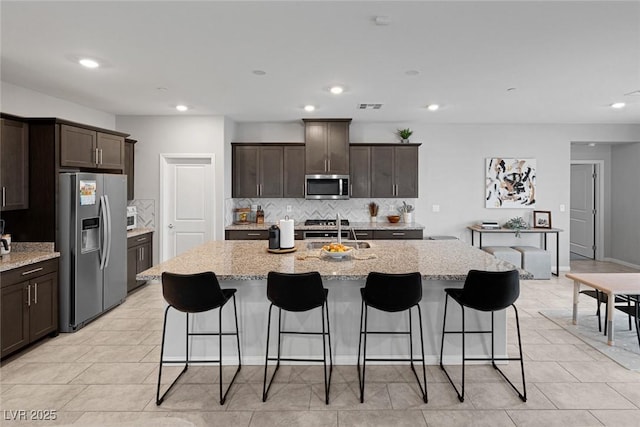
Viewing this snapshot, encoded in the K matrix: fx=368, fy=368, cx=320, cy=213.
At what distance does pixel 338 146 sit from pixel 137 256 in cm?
346

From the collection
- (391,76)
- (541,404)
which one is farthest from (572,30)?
(541,404)

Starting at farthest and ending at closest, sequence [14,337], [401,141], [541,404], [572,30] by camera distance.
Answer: [401,141], [14,337], [572,30], [541,404]

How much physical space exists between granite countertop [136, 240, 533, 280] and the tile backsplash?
2687 millimetres

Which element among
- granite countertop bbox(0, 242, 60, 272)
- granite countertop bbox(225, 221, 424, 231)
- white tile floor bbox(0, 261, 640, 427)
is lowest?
white tile floor bbox(0, 261, 640, 427)

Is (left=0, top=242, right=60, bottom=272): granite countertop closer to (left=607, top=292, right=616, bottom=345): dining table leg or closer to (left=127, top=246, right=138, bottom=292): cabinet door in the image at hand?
(left=127, top=246, right=138, bottom=292): cabinet door

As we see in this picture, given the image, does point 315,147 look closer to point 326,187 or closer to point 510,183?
point 326,187

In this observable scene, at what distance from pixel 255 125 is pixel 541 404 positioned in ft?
18.0

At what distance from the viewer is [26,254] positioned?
3580 millimetres

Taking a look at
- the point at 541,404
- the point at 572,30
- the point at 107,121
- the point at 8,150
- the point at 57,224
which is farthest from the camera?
the point at 107,121

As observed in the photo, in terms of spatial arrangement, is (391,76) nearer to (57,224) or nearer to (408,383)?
(408,383)

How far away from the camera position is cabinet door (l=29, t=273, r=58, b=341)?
3.39m

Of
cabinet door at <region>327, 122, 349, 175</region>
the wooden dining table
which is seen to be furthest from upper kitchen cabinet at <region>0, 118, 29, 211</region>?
the wooden dining table

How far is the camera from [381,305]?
253cm

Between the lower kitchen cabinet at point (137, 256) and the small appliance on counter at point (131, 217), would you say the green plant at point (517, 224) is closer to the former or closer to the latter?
the lower kitchen cabinet at point (137, 256)
